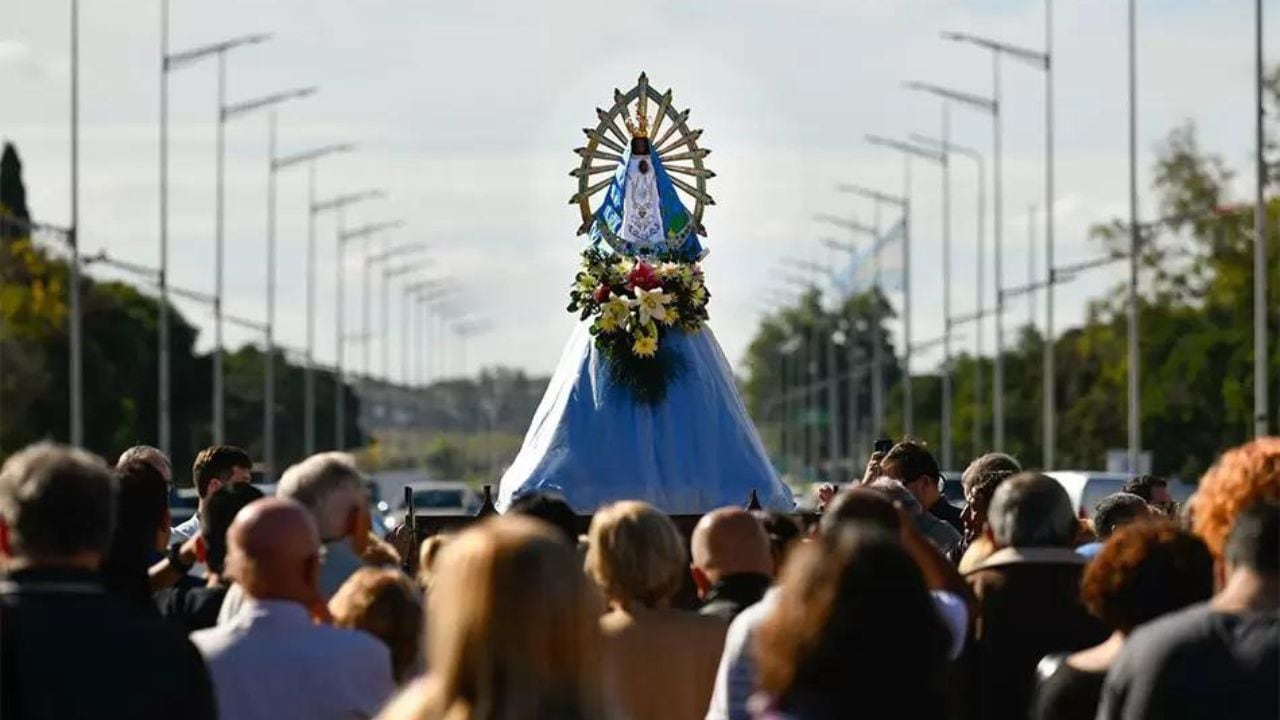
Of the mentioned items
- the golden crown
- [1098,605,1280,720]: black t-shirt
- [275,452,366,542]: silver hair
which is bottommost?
[1098,605,1280,720]: black t-shirt

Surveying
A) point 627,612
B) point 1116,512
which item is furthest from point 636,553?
point 1116,512

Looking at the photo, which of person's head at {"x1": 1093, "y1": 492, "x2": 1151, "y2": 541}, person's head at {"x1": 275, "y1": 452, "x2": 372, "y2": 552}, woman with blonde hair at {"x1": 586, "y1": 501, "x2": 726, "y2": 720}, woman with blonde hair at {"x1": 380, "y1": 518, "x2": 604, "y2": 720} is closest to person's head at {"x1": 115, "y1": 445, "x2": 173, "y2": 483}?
person's head at {"x1": 1093, "y1": 492, "x2": 1151, "y2": 541}

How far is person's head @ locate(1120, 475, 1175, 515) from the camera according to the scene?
1867 cm

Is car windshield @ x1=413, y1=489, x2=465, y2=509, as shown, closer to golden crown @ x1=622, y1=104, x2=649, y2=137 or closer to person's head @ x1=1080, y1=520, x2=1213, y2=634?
golden crown @ x1=622, y1=104, x2=649, y2=137

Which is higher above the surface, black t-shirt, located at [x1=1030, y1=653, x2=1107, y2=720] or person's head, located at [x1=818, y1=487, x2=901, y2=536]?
person's head, located at [x1=818, y1=487, x2=901, y2=536]

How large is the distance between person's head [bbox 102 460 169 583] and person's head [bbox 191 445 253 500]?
3888 mm

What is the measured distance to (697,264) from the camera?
21.7 m

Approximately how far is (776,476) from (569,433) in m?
1.26

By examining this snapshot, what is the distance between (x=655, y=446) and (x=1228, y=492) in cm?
1125

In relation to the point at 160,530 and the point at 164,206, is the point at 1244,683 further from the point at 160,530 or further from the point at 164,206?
the point at 164,206

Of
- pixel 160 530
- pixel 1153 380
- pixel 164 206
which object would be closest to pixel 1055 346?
pixel 1153 380

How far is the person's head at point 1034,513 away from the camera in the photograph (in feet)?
38.8

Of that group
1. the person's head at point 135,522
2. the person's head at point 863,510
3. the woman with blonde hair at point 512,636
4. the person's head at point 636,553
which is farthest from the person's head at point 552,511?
the woman with blonde hair at point 512,636

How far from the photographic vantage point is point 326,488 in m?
11.7
